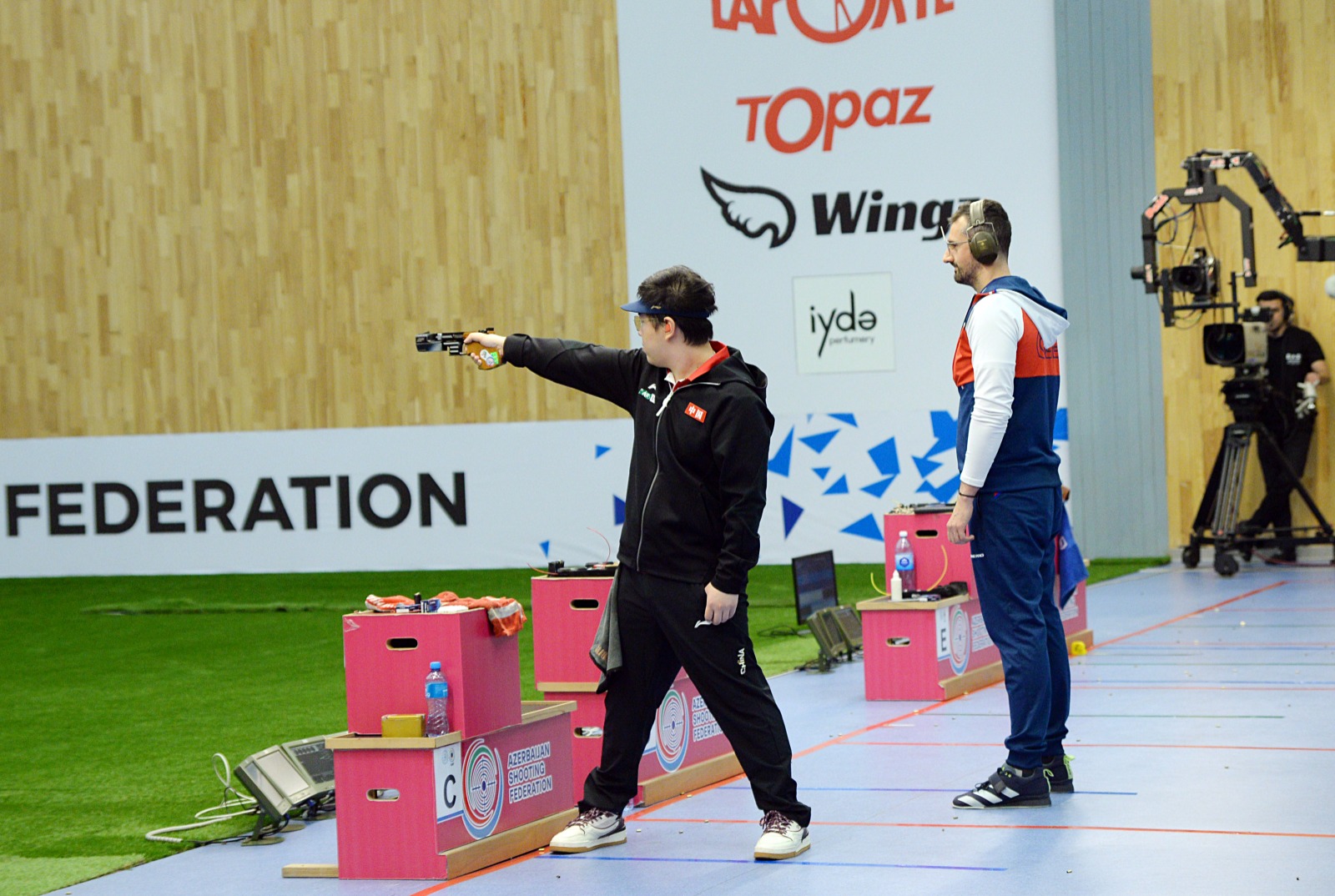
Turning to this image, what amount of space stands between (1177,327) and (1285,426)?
1.09 meters

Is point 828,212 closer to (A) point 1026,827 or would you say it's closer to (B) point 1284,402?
(B) point 1284,402

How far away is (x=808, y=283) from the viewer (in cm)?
1224

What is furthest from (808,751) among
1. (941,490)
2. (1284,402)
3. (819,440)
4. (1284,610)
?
(819,440)

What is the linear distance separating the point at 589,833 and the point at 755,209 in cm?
885

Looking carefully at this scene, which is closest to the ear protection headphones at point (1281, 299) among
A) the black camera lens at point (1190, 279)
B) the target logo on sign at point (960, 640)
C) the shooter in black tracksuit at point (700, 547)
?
the black camera lens at point (1190, 279)

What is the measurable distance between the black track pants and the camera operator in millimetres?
7807

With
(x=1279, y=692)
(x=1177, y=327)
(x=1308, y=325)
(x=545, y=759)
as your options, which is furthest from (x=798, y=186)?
(x=545, y=759)

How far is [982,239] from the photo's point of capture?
14.0 ft

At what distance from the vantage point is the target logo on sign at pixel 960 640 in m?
6.45

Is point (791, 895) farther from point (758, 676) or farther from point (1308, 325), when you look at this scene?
point (1308, 325)

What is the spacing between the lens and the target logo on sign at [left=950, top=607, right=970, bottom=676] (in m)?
6.45

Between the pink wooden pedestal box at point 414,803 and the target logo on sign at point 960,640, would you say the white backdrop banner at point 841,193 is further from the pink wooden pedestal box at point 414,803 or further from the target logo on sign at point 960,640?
the pink wooden pedestal box at point 414,803

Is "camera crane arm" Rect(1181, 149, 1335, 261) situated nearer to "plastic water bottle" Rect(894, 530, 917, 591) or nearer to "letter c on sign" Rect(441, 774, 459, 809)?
"plastic water bottle" Rect(894, 530, 917, 591)

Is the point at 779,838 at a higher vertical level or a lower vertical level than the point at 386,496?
lower
